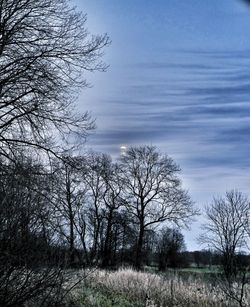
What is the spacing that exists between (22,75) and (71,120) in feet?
8.48

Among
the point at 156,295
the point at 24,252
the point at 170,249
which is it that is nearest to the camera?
the point at 24,252

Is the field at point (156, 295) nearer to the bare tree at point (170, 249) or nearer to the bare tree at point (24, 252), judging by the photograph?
the bare tree at point (24, 252)

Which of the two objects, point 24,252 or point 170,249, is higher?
point 170,249

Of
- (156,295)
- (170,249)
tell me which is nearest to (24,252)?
(156,295)

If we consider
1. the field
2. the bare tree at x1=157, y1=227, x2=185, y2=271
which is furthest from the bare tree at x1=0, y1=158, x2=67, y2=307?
the bare tree at x1=157, y1=227, x2=185, y2=271

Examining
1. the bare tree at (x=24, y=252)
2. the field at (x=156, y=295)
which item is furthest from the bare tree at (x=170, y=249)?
the bare tree at (x=24, y=252)

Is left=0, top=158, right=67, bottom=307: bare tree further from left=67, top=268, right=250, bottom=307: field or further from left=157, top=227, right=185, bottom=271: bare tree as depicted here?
left=157, top=227, right=185, bottom=271: bare tree

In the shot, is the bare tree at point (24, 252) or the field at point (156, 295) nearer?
the bare tree at point (24, 252)

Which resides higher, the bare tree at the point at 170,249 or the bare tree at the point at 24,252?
the bare tree at the point at 170,249

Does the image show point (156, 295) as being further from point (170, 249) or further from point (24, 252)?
point (170, 249)

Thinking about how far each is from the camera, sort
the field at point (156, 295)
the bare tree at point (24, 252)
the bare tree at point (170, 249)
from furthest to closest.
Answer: the bare tree at point (170, 249)
the field at point (156, 295)
the bare tree at point (24, 252)

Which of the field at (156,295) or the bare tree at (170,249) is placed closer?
the field at (156,295)

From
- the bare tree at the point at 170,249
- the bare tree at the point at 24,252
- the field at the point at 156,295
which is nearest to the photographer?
the bare tree at the point at 24,252

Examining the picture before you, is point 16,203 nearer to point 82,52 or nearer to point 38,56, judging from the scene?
point 38,56
